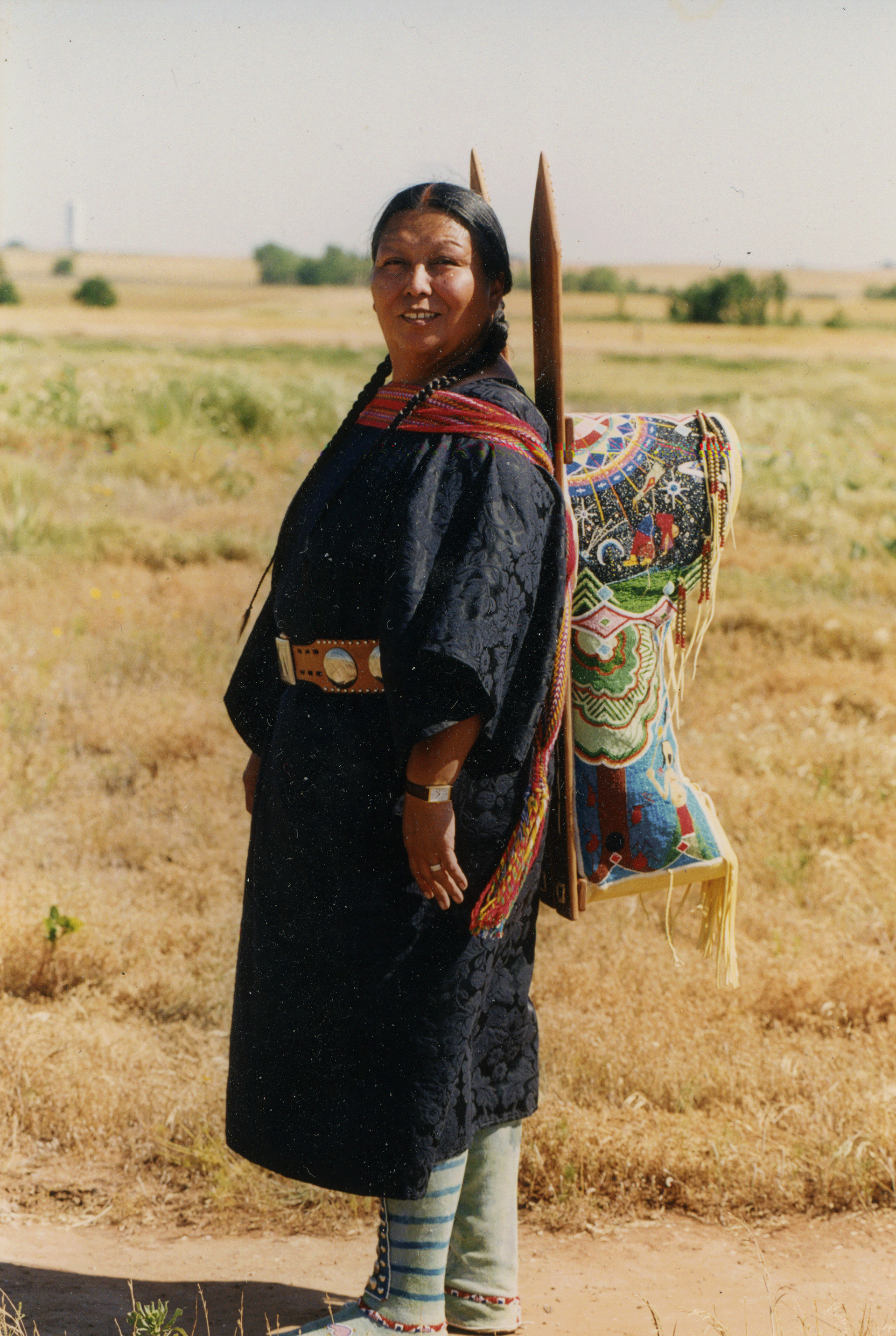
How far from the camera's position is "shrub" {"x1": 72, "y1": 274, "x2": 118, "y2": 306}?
20656 mm

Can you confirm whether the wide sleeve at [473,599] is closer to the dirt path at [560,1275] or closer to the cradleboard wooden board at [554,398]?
the cradleboard wooden board at [554,398]

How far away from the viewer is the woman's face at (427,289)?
2062 millimetres

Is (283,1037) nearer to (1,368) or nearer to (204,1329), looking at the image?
(204,1329)

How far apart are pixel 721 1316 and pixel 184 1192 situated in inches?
49.2

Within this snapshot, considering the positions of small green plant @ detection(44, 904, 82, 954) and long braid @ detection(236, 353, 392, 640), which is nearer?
long braid @ detection(236, 353, 392, 640)

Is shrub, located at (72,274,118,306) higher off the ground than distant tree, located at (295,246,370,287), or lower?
lower

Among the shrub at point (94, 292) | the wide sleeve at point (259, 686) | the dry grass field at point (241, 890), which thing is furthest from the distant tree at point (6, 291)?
the wide sleeve at point (259, 686)

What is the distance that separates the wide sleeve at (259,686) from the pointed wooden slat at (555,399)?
55cm

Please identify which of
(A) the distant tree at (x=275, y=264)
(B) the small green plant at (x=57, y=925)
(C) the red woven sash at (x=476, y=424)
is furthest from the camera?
(A) the distant tree at (x=275, y=264)

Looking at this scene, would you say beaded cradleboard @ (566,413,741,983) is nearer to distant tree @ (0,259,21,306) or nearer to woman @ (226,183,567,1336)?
woman @ (226,183,567,1336)

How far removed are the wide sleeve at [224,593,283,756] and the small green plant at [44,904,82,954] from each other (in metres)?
1.47

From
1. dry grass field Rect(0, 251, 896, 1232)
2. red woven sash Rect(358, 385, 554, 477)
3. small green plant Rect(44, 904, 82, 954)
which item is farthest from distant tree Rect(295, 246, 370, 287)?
red woven sash Rect(358, 385, 554, 477)

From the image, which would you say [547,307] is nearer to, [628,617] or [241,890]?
[628,617]

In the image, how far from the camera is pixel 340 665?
81.3 inches
